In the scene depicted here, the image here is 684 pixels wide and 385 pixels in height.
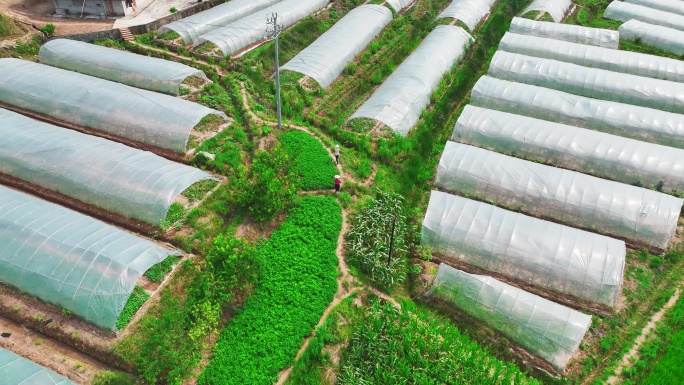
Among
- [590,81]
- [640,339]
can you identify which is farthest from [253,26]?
[640,339]

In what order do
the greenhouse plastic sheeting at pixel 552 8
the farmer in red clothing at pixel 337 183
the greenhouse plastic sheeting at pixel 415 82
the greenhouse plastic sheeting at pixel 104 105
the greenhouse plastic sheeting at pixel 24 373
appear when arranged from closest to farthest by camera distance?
the greenhouse plastic sheeting at pixel 24 373 < the farmer in red clothing at pixel 337 183 < the greenhouse plastic sheeting at pixel 104 105 < the greenhouse plastic sheeting at pixel 415 82 < the greenhouse plastic sheeting at pixel 552 8

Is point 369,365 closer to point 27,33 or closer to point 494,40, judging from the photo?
point 494,40

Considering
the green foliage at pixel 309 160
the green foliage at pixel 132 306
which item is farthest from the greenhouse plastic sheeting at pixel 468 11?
the green foliage at pixel 132 306

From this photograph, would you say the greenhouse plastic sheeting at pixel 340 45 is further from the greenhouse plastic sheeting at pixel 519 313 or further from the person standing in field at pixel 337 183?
the greenhouse plastic sheeting at pixel 519 313

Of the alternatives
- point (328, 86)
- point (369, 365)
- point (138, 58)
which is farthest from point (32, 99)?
point (369, 365)

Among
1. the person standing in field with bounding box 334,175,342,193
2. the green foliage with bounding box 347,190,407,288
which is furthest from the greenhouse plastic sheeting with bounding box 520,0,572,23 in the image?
the person standing in field with bounding box 334,175,342,193

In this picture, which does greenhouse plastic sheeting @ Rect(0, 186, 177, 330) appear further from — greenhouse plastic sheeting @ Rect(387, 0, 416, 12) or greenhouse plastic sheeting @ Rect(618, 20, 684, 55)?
greenhouse plastic sheeting @ Rect(618, 20, 684, 55)

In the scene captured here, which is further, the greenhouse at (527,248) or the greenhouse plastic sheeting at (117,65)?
the greenhouse plastic sheeting at (117,65)

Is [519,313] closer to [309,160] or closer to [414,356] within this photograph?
[414,356]
